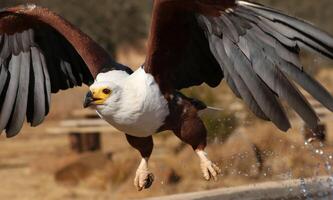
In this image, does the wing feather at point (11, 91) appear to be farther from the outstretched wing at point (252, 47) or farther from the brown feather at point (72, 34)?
the outstretched wing at point (252, 47)

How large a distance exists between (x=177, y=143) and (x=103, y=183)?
6.17ft

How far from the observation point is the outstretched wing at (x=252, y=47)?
4434 millimetres

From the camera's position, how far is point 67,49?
21.7ft

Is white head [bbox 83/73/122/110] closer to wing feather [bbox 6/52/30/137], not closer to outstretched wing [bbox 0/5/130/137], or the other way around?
outstretched wing [bbox 0/5/130/137]

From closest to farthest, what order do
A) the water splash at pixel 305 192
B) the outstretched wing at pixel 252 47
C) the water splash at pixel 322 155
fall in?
1. the outstretched wing at pixel 252 47
2. the water splash at pixel 305 192
3. the water splash at pixel 322 155

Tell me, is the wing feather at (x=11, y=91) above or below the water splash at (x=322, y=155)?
above

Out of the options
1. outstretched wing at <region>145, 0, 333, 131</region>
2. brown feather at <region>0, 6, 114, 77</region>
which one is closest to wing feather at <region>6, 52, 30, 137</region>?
brown feather at <region>0, 6, 114, 77</region>

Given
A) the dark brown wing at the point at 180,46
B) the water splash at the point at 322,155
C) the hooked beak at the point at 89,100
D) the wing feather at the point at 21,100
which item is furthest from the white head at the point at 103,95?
the water splash at the point at 322,155

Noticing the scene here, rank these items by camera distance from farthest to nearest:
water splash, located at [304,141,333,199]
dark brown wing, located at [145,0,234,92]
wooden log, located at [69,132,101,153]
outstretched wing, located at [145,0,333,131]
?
1. wooden log, located at [69,132,101,153]
2. water splash, located at [304,141,333,199]
3. dark brown wing, located at [145,0,234,92]
4. outstretched wing, located at [145,0,333,131]

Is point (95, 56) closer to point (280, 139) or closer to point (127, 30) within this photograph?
point (280, 139)

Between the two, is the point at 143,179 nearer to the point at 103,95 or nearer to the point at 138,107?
the point at 138,107

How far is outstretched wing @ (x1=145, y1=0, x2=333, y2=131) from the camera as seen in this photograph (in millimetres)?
4434

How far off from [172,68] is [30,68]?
1368mm

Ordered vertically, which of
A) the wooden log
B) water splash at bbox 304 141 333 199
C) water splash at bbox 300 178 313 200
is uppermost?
water splash at bbox 300 178 313 200
